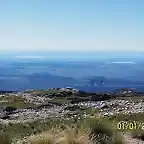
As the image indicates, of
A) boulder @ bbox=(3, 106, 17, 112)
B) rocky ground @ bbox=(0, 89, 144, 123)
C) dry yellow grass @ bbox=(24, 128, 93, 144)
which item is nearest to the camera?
dry yellow grass @ bbox=(24, 128, 93, 144)

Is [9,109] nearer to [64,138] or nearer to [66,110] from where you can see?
[66,110]

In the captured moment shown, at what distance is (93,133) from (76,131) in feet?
6.61

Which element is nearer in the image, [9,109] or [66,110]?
[66,110]

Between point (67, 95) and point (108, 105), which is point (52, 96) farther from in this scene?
point (108, 105)

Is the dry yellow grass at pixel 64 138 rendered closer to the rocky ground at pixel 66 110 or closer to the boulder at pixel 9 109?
the rocky ground at pixel 66 110

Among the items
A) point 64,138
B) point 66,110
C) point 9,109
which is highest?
point 64,138

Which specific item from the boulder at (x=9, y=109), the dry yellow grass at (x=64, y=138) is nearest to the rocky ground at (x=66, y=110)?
the boulder at (x=9, y=109)

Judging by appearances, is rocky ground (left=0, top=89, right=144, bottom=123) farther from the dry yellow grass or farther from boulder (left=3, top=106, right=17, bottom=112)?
the dry yellow grass

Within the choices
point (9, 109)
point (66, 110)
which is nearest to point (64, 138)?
point (66, 110)

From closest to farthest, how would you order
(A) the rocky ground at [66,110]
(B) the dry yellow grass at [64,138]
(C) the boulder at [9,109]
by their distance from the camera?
(B) the dry yellow grass at [64,138] → (A) the rocky ground at [66,110] → (C) the boulder at [9,109]

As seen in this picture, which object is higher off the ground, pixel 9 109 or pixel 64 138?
pixel 64 138

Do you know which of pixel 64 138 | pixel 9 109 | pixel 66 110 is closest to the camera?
pixel 64 138

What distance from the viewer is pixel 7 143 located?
12.6 m

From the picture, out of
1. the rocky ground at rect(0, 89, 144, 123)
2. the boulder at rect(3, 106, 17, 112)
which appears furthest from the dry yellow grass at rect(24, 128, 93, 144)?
the boulder at rect(3, 106, 17, 112)
